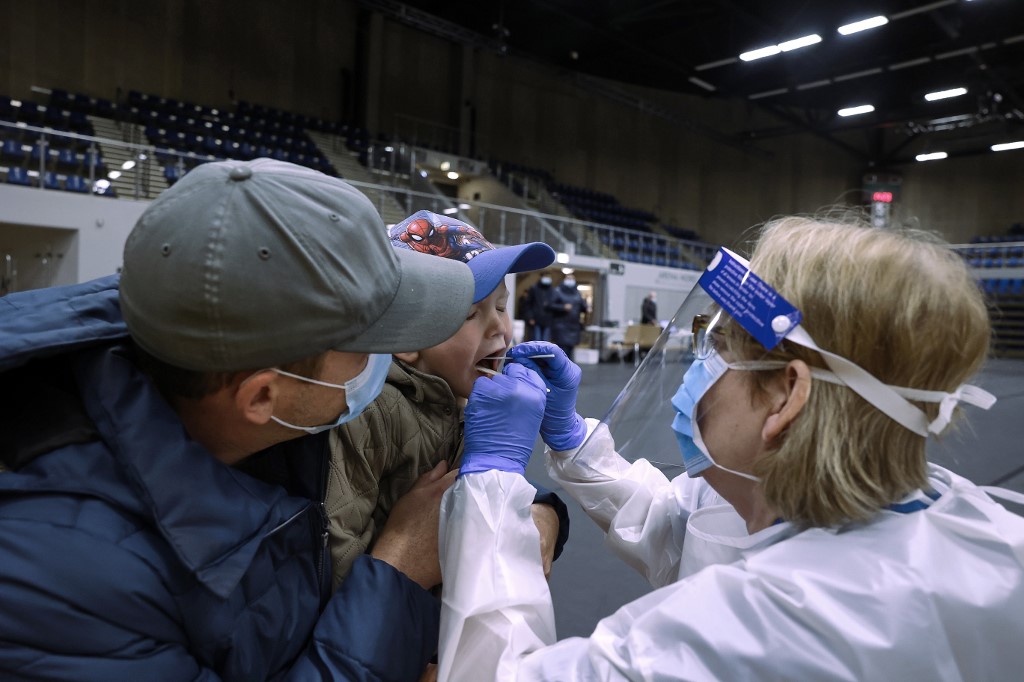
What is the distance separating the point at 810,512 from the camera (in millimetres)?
854

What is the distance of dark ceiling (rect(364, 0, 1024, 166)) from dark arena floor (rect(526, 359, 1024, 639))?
1148 centimetres

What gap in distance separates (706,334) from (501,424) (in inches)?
16.2

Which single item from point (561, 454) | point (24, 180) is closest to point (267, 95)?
point (24, 180)

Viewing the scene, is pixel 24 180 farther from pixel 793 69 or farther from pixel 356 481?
pixel 793 69

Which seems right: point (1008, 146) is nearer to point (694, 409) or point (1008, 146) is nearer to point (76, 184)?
point (76, 184)

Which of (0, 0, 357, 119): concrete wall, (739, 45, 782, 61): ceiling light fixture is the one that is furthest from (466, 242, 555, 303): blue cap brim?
(739, 45, 782, 61): ceiling light fixture

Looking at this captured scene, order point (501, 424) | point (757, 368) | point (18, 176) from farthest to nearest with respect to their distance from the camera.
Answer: point (18, 176) < point (501, 424) < point (757, 368)

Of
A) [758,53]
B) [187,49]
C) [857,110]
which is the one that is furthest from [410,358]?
[857,110]

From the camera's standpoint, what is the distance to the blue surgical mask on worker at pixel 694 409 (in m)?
1.02

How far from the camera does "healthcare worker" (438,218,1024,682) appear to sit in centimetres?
72

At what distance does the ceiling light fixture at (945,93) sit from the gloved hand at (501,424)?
2315 centimetres

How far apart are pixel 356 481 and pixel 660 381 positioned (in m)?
0.62

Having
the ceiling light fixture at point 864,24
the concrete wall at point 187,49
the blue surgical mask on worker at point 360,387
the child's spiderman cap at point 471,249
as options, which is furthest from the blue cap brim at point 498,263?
the ceiling light fixture at point 864,24

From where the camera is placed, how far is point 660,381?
4.25 ft
